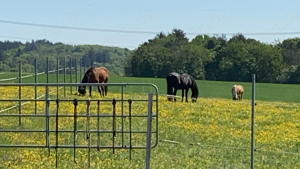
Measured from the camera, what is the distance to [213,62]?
7269 centimetres

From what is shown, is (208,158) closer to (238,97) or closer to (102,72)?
(102,72)

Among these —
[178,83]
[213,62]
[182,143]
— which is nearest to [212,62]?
[213,62]

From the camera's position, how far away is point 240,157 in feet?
34.5

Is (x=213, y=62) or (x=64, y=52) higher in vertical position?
(x=64, y=52)

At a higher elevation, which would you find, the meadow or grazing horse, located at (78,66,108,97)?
grazing horse, located at (78,66,108,97)

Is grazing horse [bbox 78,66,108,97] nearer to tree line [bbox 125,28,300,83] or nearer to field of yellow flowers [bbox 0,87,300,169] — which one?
field of yellow flowers [bbox 0,87,300,169]

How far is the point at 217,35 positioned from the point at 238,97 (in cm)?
6079

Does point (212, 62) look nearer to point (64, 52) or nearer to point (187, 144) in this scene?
point (64, 52)

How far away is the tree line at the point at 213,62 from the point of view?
2702 inches

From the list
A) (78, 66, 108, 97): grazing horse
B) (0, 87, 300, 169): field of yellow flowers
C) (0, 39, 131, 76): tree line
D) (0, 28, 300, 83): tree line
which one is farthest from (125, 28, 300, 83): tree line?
(0, 87, 300, 169): field of yellow flowers

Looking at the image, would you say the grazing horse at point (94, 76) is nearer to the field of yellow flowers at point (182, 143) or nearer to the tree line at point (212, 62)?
the field of yellow flowers at point (182, 143)

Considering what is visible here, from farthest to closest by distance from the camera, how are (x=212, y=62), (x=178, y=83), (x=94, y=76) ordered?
(x=212, y=62) < (x=178, y=83) < (x=94, y=76)

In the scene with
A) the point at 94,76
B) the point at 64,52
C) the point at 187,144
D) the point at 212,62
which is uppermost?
the point at 64,52

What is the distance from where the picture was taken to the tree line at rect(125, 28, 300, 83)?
68.6 meters
